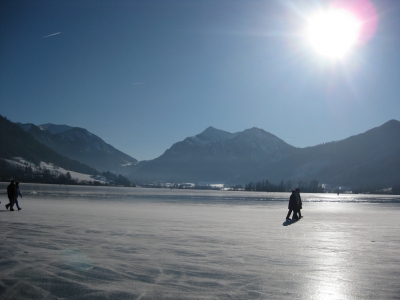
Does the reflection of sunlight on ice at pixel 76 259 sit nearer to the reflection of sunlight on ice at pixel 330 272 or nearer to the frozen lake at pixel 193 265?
the frozen lake at pixel 193 265

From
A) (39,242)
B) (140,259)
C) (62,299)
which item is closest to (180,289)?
(62,299)

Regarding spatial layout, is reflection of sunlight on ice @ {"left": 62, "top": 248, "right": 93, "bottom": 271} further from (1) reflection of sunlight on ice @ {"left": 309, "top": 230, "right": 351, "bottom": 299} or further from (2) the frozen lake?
(1) reflection of sunlight on ice @ {"left": 309, "top": 230, "right": 351, "bottom": 299}

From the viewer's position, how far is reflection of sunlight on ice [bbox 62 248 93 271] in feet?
31.3

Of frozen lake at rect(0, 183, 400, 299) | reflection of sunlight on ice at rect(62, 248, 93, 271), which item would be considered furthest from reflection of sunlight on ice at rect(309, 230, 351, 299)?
reflection of sunlight on ice at rect(62, 248, 93, 271)

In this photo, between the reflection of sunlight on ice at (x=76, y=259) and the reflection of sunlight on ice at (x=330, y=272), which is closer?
the reflection of sunlight on ice at (x=330, y=272)

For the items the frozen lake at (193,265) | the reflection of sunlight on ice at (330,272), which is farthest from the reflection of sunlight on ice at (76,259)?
the reflection of sunlight on ice at (330,272)

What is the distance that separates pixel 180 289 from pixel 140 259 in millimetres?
3074

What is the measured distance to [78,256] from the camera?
35.1ft

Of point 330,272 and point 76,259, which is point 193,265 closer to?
point 76,259

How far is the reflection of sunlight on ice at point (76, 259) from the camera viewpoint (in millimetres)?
9531

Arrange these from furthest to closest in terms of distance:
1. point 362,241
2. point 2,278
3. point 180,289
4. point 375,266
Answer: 1. point 362,241
2. point 375,266
3. point 2,278
4. point 180,289

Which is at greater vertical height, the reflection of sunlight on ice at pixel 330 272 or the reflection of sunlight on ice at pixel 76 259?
the reflection of sunlight on ice at pixel 330 272

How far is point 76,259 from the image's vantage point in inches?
406

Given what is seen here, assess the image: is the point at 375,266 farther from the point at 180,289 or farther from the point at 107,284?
the point at 107,284
